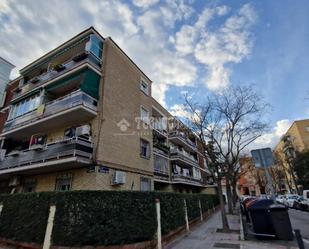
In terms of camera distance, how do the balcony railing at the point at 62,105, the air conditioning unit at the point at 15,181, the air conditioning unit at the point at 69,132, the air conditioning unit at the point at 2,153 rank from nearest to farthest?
the balcony railing at the point at 62,105 < the air conditioning unit at the point at 69,132 < the air conditioning unit at the point at 15,181 < the air conditioning unit at the point at 2,153

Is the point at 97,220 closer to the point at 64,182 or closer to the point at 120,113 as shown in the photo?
the point at 64,182

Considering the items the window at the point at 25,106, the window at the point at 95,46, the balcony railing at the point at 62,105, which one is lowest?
the balcony railing at the point at 62,105

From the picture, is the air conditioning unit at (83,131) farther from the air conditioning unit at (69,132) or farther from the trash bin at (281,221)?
the trash bin at (281,221)

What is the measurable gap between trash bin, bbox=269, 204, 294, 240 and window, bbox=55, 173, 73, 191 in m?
10.7

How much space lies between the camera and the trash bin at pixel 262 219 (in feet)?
29.7

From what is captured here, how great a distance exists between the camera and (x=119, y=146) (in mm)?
14094

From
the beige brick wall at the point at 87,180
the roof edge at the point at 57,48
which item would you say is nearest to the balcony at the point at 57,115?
the beige brick wall at the point at 87,180

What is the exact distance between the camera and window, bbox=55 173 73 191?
12.4 m

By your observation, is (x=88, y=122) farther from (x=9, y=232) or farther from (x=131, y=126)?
(x=9, y=232)

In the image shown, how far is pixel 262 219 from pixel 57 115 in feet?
41.5

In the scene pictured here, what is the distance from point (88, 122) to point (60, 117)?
184 cm

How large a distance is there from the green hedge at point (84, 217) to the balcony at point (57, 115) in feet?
18.6

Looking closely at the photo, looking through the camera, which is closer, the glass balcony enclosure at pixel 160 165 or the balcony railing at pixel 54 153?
the balcony railing at pixel 54 153

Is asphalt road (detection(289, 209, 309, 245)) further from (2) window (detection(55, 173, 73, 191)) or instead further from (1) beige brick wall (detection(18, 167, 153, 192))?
(2) window (detection(55, 173, 73, 191))
